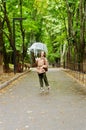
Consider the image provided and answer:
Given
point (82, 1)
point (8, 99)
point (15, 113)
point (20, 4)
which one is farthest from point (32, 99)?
point (20, 4)

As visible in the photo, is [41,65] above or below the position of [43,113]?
above

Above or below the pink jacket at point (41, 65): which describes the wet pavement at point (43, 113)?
below

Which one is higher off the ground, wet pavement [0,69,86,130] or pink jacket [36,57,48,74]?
pink jacket [36,57,48,74]

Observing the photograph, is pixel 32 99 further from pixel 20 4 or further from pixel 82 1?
pixel 20 4

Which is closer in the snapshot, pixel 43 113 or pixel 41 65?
pixel 43 113

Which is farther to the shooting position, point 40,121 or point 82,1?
point 82,1

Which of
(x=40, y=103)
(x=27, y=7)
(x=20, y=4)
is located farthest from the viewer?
(x=27, y=7)

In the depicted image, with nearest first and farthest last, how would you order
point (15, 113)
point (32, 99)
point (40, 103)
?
1. point (15, 113)
2. point (40, 103)
3. point (32, 99)

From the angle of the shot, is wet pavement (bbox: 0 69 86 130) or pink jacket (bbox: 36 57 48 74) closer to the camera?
wet pavement (bbox: 0 69 86 130)

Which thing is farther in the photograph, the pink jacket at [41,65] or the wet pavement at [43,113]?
the pink jacket at [41,65]

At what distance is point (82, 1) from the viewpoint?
3366cm

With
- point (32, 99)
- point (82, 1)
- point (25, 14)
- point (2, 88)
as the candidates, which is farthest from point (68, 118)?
point (25, 14)

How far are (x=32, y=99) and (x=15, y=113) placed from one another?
3.76 meters

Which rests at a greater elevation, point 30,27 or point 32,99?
point 30,27
